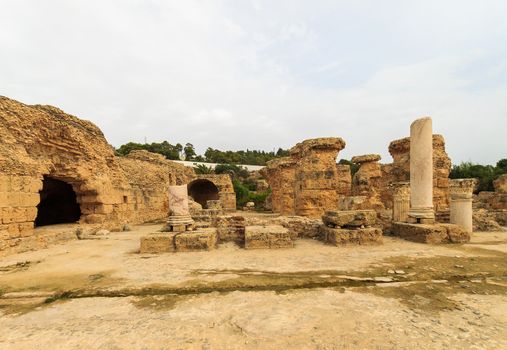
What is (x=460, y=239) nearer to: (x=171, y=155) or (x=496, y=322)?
(x=496, y=322)

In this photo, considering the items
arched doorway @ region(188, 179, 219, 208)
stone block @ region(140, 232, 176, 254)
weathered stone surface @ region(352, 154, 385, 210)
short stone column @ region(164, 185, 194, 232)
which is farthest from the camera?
arched doorway @ region(188, 179, 219, 208)

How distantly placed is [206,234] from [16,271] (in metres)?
3.47

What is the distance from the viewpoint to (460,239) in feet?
21.3

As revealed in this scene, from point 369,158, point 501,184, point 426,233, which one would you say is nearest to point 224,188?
point 369,158

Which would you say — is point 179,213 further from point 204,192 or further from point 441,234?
point 204,192

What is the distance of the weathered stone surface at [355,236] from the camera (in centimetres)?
618

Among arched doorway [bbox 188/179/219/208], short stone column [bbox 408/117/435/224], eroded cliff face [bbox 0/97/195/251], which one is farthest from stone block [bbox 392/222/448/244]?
arched doorway [bbox 188/179/219/208]

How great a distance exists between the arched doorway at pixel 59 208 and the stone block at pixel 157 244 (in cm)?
787

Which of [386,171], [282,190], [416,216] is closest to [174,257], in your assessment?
[416,216]

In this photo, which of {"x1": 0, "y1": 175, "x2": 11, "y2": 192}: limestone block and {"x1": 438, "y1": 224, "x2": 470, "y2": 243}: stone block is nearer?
{"x1": 0, "y1": 175, "x2": 11, "y2": 192}: limestone block

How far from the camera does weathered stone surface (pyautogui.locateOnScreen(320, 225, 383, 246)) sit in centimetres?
618

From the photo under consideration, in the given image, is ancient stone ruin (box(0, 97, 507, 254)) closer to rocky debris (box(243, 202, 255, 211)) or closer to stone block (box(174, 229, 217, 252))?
stone block (box(174, 229, 217, 252))

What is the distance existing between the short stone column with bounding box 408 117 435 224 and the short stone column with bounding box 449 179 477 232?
3.40 feet

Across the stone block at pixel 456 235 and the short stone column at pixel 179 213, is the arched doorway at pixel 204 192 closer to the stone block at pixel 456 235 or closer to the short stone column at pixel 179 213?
the short stone column at pixel 179 213
